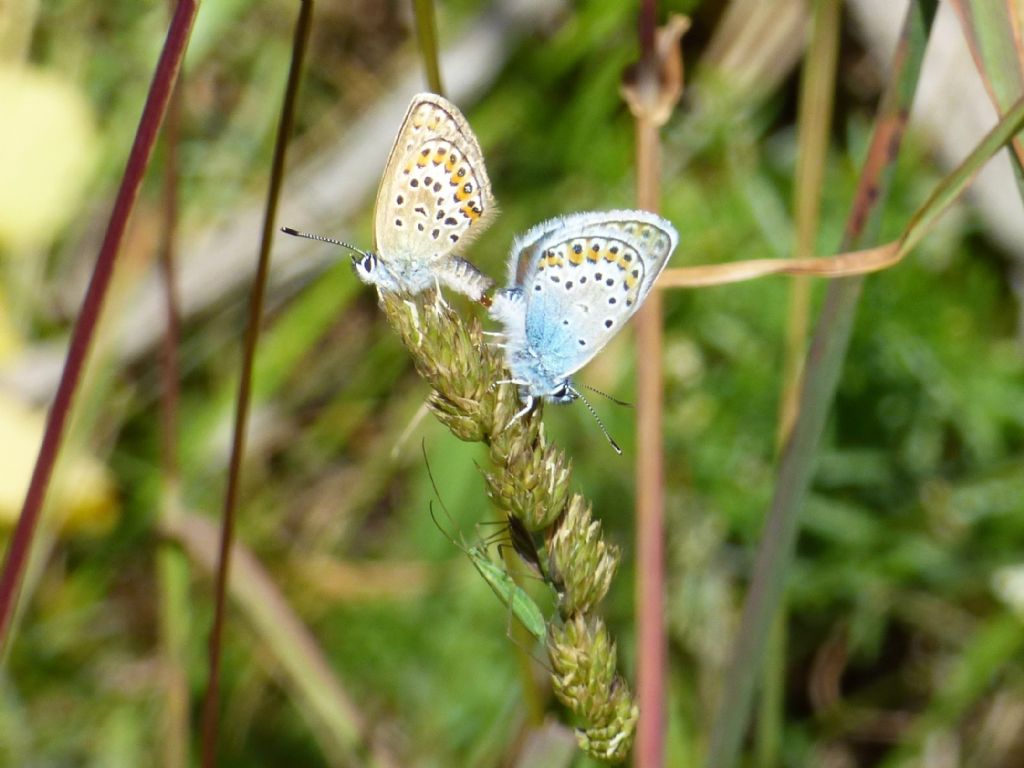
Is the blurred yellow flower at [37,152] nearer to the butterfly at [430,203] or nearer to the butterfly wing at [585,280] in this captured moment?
the butterfly at [430,203]

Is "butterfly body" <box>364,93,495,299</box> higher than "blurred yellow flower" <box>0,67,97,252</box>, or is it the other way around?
"blurred yellow flower" <box>0,67,97,252</box>

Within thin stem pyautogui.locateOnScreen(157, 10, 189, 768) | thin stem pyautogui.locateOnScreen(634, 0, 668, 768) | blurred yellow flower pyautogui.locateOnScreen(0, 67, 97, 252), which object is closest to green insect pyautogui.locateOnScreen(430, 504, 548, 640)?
thin stem pyautogui.locateOnScreen(634, 0, 668, 768)

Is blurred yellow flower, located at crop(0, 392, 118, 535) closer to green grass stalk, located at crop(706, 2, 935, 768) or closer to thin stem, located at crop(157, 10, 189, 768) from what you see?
thin stem, located at crop(157, 10, 189, 768)

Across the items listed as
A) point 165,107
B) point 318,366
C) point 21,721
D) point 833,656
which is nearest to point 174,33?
point 165,107

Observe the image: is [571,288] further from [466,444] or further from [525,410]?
[466,444]

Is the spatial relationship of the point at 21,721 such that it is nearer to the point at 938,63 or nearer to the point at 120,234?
the point at 120,234

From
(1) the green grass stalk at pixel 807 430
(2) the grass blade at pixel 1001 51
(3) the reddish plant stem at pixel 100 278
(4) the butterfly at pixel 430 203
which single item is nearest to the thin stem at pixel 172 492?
(4) the butterfly at pixel 430 203
